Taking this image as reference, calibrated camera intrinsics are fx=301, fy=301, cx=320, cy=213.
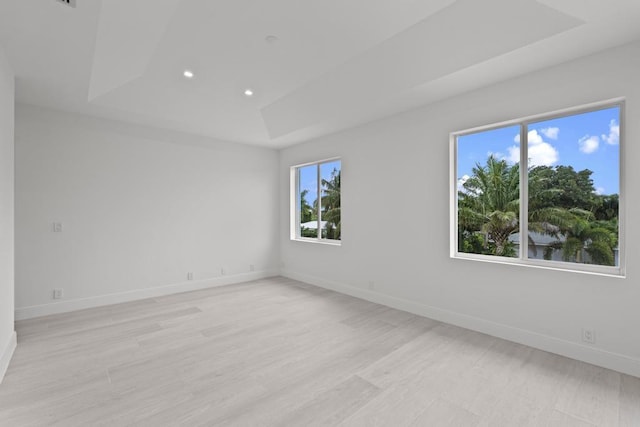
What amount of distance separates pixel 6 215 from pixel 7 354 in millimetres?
1218

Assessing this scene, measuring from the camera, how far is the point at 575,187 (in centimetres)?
287

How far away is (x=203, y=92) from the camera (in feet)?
12.5

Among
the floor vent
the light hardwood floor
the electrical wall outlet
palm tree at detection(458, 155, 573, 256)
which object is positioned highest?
the floor vent

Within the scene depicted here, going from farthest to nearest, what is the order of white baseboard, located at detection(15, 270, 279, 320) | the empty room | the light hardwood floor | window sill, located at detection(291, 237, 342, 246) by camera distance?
1. window sill, located at detection(291, 237, 342, 246)
2. white baseboard, located at detection(15, 270, 279, 320)
3. the empty room
4. the light hardwood floor

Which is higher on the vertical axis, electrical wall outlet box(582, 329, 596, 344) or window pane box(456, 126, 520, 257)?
window pane box(456, 126, 520, 257)

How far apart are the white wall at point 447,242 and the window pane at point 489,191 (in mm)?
218

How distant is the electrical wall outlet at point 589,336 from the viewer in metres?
2.61

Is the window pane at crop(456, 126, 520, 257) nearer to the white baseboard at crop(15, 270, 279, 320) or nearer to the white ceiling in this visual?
the white ceiling

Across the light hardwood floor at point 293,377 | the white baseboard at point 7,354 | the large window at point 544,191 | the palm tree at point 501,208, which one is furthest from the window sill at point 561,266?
the white baseboard at point 7,354

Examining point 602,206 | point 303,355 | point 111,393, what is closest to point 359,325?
point 303,355

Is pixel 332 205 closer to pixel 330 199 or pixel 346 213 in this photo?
pixel 330 199

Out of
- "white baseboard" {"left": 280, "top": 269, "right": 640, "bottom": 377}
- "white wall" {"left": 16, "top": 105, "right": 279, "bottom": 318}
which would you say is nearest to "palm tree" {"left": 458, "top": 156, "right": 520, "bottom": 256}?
"white baseboard" {"left": 280, "top": 269, "right": 640, "bottom": 377}

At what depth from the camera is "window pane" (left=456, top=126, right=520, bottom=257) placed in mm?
3273

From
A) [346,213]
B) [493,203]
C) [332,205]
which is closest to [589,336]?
[493,203]
